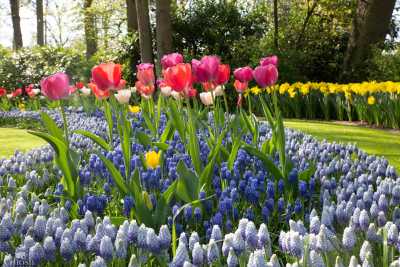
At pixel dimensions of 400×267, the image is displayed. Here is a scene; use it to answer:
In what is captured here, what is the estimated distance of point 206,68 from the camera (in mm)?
3445

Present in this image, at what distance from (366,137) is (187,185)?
17.2 feet

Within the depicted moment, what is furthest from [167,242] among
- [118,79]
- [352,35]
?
[352,35]

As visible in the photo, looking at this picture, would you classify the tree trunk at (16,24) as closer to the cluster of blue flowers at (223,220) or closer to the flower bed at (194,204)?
the flower bed at (194,204)

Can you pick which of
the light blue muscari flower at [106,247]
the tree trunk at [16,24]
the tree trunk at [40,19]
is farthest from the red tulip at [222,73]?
the tree trunk at [40,19]

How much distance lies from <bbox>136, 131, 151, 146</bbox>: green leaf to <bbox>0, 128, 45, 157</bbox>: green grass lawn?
9.61ft

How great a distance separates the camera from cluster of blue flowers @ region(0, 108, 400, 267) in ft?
6.56

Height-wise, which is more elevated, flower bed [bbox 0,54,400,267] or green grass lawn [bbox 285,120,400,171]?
flower bed [bbox 0,54,400,267]

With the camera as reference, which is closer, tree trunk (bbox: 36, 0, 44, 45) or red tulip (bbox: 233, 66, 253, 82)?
red tulip (bbox: 233, 66, 253, 82)

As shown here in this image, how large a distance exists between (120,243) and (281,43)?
16.2 meters

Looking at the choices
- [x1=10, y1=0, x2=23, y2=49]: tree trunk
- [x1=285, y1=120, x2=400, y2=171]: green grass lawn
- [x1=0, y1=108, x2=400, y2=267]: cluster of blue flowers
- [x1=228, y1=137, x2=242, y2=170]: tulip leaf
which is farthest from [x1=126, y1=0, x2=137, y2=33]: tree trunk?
[x1=228, y1=137, x2=242, y2=170]: tulip leaf

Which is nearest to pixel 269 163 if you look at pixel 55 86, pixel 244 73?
pixel 244 73

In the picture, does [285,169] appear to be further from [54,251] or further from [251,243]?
[54,251]

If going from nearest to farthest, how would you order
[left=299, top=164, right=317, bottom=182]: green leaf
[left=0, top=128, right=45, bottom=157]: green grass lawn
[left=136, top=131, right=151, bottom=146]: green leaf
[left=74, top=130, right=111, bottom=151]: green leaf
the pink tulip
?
the pink tulip
[left=299, top=164, right=317, bottom=182]: green leaf
[left=74, top=130, right=111, bottom=151]: green leaf
[left=136, top=131, right=151, bottom=146]: green leaf
[left=0, top=128, right=45, bottom=157]: green grass lawn

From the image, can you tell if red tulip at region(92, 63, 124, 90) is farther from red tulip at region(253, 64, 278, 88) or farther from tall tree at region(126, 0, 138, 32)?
tall tree at region(126, 0, 138, 32)
